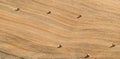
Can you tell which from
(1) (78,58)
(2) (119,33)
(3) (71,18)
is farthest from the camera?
(3) (71,18)

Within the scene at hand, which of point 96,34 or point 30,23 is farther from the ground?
point 30,23

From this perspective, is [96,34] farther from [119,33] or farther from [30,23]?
[30,23]

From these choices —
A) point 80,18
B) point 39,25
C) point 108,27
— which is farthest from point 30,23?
point 108,27

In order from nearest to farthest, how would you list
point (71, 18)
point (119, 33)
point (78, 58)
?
point (78, 58), point (119, 33), point (71, 18)

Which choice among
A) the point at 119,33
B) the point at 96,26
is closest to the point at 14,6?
the point at 96,26

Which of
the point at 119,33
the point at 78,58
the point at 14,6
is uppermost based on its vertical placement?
the point at 14,6

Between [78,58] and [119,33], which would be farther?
[119,33]
